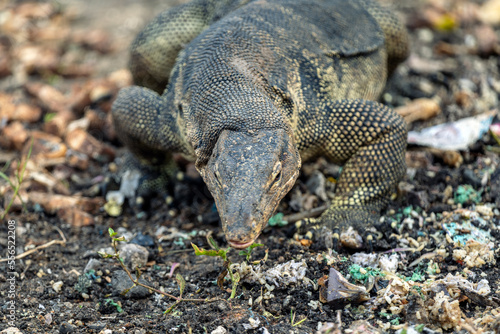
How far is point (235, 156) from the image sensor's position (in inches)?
146

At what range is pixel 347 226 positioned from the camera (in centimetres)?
468

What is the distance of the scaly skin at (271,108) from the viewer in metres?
3.73

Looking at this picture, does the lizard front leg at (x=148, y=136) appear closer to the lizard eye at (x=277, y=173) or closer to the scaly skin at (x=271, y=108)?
the scaly skin at (x=271, y=108)

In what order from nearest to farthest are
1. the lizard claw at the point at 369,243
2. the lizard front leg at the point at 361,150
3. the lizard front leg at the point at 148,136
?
the lizard claw at the point at 369,243
the lizard front leg at the point at 361,150
the lizard front leg at the point at 148,136

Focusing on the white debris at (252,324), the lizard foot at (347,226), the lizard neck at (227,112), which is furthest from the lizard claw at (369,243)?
the white debris at (252,324)

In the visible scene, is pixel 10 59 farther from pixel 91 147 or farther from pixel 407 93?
pixel 407 93

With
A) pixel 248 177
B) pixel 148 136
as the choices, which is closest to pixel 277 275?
pixel 248 177

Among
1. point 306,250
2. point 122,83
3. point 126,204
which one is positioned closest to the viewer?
point 306,250

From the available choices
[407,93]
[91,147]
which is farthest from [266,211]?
[407,93]

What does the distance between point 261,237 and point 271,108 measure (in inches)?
47.8

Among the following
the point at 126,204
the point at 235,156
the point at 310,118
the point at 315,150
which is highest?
the point at 235,156

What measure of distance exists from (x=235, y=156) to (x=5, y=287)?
213cm

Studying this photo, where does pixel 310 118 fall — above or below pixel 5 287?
above

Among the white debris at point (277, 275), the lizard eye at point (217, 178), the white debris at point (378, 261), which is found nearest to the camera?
the lizard eye at point (217, 178)
